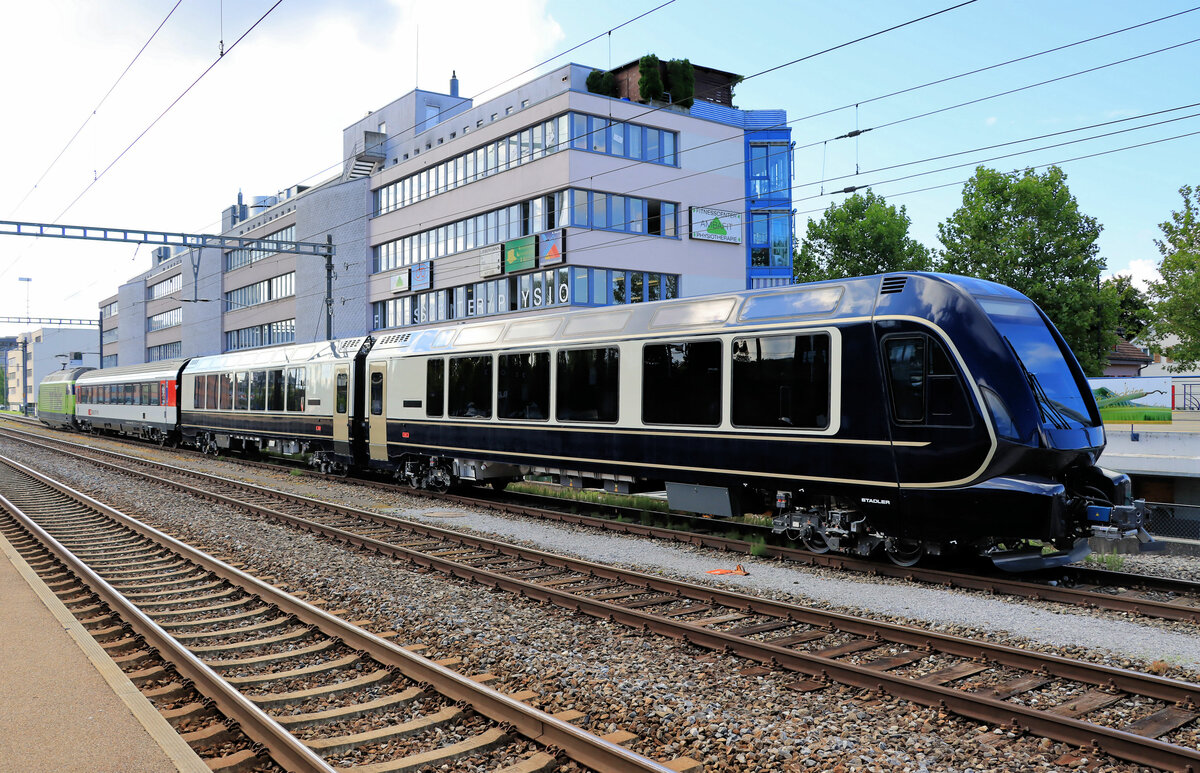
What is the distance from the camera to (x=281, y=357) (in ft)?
79.9

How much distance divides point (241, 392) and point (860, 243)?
4326 cm

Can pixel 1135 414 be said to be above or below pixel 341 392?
below

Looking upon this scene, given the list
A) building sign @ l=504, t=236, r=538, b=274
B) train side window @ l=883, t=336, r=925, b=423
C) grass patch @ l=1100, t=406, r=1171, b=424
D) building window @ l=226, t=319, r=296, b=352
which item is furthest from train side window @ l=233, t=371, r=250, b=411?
building window @ l=226, t=319, r=296, b=352

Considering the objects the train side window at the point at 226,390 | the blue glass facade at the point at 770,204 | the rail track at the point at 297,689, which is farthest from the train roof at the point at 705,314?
the blue glass facade at the point at 770,204

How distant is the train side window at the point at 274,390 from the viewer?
79.0 ft

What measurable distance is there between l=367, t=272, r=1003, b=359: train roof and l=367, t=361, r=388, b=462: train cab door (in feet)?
6.65

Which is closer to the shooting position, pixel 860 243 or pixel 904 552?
pixel 904 552

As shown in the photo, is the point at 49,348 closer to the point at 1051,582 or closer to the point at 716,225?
the point at 716,225

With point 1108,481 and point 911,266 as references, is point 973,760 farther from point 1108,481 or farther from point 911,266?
point 911,266

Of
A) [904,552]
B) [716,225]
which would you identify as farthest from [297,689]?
[716,225]

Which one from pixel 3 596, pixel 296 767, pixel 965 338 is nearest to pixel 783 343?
pixel 965 338

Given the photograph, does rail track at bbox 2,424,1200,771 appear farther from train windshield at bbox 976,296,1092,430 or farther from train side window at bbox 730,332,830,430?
train windshield at bbox 976,296,1092,430

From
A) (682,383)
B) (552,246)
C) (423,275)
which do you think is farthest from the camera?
(423,275)

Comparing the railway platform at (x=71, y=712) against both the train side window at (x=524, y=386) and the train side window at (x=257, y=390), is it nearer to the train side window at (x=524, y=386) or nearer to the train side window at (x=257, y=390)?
the train side window at (x=524, y=386)
